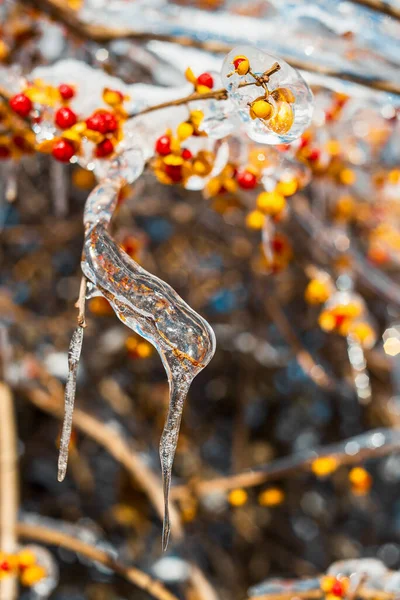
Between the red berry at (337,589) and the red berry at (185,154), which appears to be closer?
the red berry at (185,154)

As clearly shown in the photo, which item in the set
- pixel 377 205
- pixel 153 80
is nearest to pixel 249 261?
pixel 377 205

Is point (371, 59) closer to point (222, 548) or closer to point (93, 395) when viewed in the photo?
point (93, 395)

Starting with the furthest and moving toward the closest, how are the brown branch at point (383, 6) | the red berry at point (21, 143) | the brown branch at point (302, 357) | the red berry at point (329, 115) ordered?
the brown branch at point (302, 357)
the red berry at point (329, 115)
the brown branch at point (383, 6)
the red berry at point (21, 143)

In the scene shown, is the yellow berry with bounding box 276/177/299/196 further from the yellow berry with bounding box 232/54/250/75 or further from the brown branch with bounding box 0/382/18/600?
the brown branch with bounding box 0/382/18/600

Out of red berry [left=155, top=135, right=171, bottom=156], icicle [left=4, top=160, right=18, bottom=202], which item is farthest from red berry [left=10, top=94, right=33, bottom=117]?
icicle [left=4, top=160, right=18, bottom=202]

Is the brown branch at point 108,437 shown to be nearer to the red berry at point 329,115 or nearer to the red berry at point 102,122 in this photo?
the red berry at point 102,122

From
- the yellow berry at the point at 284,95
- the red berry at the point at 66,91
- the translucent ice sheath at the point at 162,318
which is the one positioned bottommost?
the translucent ice sheath at the point at 162,318

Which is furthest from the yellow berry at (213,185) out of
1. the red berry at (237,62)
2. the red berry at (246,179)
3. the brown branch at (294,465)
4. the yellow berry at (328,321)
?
the brown branch at (294,465)
